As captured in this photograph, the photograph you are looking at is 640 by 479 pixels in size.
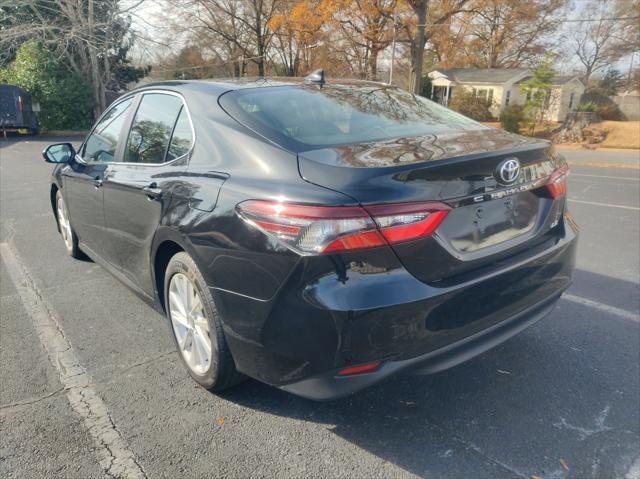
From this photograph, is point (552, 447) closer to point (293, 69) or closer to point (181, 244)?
point (181, 244)

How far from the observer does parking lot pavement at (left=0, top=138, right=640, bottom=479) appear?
230 cm

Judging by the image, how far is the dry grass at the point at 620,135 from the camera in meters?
24.2

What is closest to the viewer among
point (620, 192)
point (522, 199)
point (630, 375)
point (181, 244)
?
point (522, 199)

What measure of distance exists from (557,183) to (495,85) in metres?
45.2

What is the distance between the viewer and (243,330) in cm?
232

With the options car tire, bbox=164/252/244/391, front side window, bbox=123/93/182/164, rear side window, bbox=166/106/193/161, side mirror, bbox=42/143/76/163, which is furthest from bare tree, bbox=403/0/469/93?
car tire, bbox=164/252/244/391

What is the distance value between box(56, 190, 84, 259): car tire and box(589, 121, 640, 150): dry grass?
24712mm

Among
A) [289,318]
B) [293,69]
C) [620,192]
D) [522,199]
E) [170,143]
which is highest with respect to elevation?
[293,69]

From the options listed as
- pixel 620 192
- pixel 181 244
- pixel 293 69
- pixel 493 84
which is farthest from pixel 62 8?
pixel 493 84

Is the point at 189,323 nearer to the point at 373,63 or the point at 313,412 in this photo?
the point at 313,412

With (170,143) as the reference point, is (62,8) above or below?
above

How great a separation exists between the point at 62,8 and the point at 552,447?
97.0 feet

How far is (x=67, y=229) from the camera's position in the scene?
16.9 feet

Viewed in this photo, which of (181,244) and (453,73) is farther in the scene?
(453,73)
